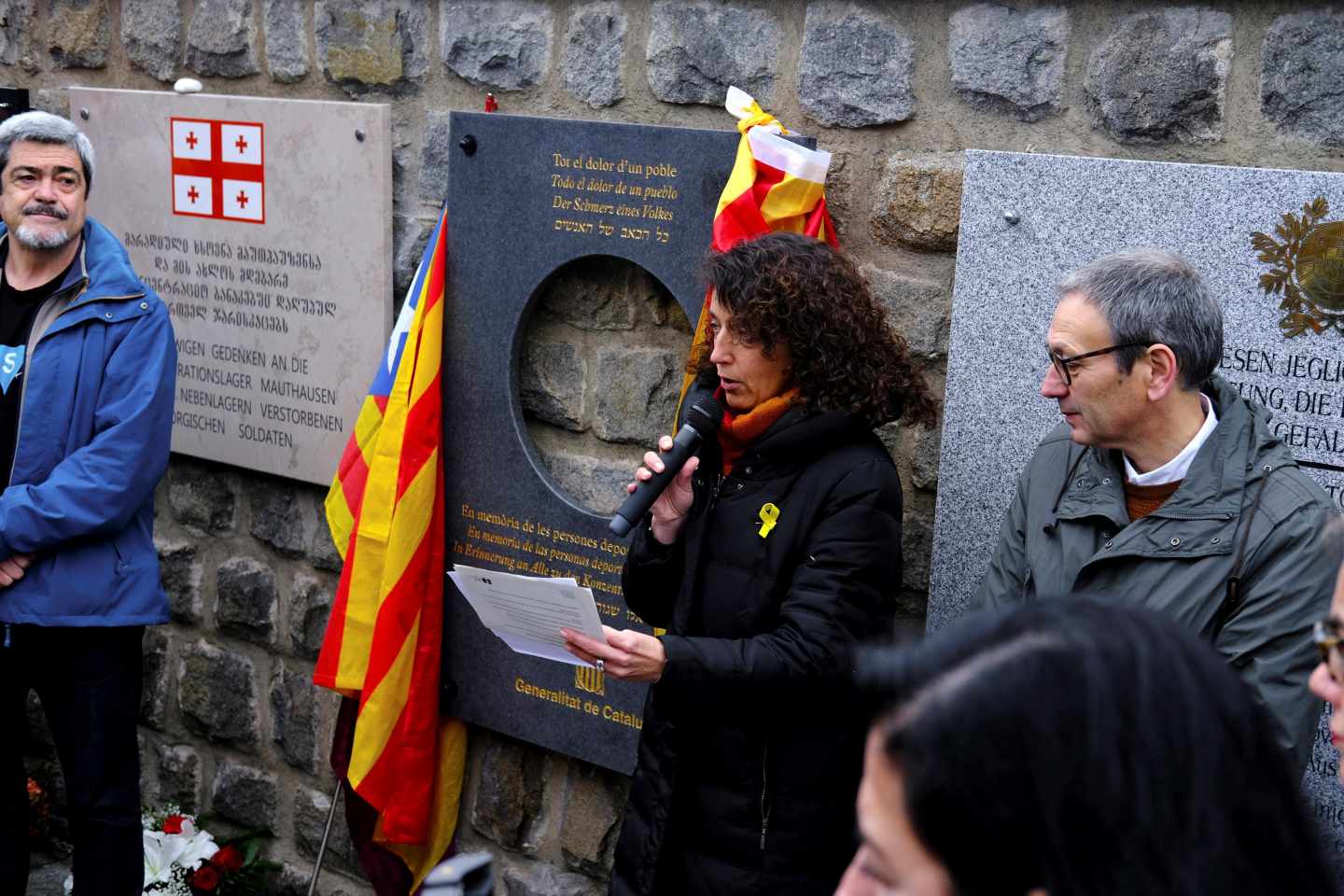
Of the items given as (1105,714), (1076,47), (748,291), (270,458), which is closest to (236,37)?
(270,458)

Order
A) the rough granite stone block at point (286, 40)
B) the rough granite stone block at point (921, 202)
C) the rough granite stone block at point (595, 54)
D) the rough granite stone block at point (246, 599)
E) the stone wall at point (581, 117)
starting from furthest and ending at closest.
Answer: the rough granite stone block at point (246, 599)
the rough granite stone block at point (286, 40)
the rough granite stone block at point (595, 54)
the rough granite stone block at point (921, 202)
the stone wall at point (581, 117)

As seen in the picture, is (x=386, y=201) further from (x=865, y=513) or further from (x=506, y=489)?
(x=865, y=513)

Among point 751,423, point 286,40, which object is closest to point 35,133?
point 286,40

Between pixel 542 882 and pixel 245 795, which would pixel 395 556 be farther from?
pixel 245 795

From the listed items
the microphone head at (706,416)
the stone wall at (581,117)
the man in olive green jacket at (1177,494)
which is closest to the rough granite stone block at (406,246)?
the stone wall at (581,117)

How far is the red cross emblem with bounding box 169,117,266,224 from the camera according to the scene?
4.39m

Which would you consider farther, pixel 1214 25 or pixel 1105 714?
pixel 1214 25

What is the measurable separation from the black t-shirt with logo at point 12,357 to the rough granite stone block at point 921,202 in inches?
81.0

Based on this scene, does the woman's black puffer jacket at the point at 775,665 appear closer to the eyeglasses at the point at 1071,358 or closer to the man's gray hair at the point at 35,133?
the eyeglasses at the point at 1071,358

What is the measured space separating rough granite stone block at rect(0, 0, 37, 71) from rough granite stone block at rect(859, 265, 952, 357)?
3.16m

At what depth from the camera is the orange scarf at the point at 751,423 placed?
9.42 feet

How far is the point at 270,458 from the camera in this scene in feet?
14.8

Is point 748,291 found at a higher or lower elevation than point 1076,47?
lower

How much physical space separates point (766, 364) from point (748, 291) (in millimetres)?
142
